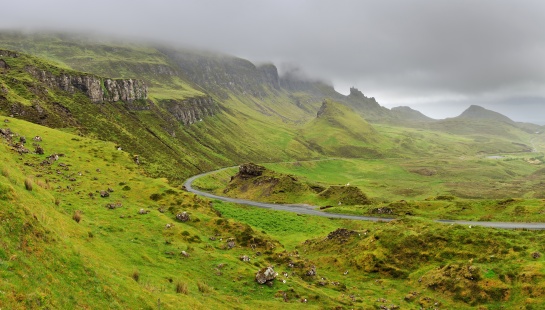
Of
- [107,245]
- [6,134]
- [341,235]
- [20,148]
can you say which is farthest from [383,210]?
[6,134]

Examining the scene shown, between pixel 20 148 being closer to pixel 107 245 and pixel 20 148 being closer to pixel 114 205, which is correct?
pixel 114 205

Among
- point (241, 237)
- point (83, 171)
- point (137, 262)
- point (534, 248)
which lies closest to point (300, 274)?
point (241, 237)

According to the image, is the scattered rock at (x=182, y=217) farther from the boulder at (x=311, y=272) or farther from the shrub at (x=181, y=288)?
the shrub at (x=181, y=288)

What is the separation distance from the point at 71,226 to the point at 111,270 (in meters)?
10.1

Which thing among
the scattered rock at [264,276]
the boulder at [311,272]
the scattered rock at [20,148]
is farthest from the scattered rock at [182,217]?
the scattered rock at [20,148]

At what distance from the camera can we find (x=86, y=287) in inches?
835

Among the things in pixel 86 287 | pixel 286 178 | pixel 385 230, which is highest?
pixel 86 287

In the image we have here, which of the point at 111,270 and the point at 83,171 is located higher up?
the point at 111,270

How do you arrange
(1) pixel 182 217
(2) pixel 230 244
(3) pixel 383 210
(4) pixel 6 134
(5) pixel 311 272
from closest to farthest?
(5) pixel 311 272, (2) pixel 230 244, (1) pixel 182 217, (4) pixel 6 134, (3) pixel 383 210

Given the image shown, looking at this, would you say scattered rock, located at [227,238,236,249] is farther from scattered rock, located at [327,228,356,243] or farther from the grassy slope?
scattered rock, located at [327,228,356,243]

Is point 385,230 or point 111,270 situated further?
point 385,230

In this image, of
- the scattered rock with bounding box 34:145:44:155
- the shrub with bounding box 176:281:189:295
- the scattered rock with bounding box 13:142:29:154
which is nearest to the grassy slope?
the shrub with bounding box 176:281:189:295

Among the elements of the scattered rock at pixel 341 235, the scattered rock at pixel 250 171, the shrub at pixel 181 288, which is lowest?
the scattered rock at pixel 250 171

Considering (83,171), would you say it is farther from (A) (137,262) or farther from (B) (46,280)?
(B) (46,280)
